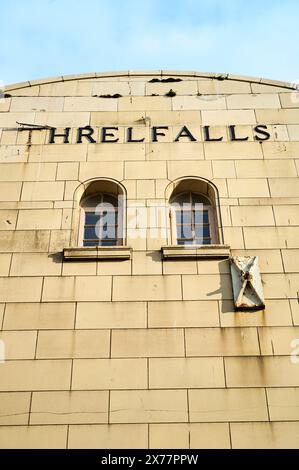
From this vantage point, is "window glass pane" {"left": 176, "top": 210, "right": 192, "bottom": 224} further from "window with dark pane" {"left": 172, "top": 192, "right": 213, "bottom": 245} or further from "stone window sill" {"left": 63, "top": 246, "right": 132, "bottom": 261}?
"stone window sill" {"left": 63, "top": 246, "right": 132, "bottom": 261}

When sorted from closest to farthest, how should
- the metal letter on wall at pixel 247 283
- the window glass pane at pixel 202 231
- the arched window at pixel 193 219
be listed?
1. the metal letter on wall at pixel 247 283
2. the arched window at pixel 193 219
3. the window glass pane at pixel 202 231

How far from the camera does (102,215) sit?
11797 mm

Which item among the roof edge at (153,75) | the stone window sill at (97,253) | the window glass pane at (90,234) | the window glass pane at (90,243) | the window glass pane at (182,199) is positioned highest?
the roof edge at (153,75)

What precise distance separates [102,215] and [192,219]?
229cm

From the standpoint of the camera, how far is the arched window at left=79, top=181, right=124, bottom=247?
36.9 ft

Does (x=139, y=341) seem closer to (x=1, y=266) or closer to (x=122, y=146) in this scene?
(x=1, y=266)

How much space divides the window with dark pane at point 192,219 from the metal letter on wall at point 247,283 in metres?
1.22

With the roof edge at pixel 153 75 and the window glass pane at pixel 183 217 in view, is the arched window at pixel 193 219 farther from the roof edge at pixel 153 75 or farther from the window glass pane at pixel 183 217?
the roof edge at pixel 153 75

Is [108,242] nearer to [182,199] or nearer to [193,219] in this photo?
[193,219]

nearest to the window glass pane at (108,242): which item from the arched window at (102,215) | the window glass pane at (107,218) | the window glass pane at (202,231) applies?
the arched window at (102,215)

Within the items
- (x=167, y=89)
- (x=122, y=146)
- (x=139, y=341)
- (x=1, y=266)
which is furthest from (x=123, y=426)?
(x=167, y=89)

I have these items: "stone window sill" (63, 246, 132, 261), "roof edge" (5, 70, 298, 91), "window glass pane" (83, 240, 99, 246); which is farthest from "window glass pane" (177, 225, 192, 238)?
"roof edge" (5, 70, 298, 91)

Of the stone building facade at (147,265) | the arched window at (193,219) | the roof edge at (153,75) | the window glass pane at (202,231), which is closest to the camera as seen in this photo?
the stone building facade at (147,265)

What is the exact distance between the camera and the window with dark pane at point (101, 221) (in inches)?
443
